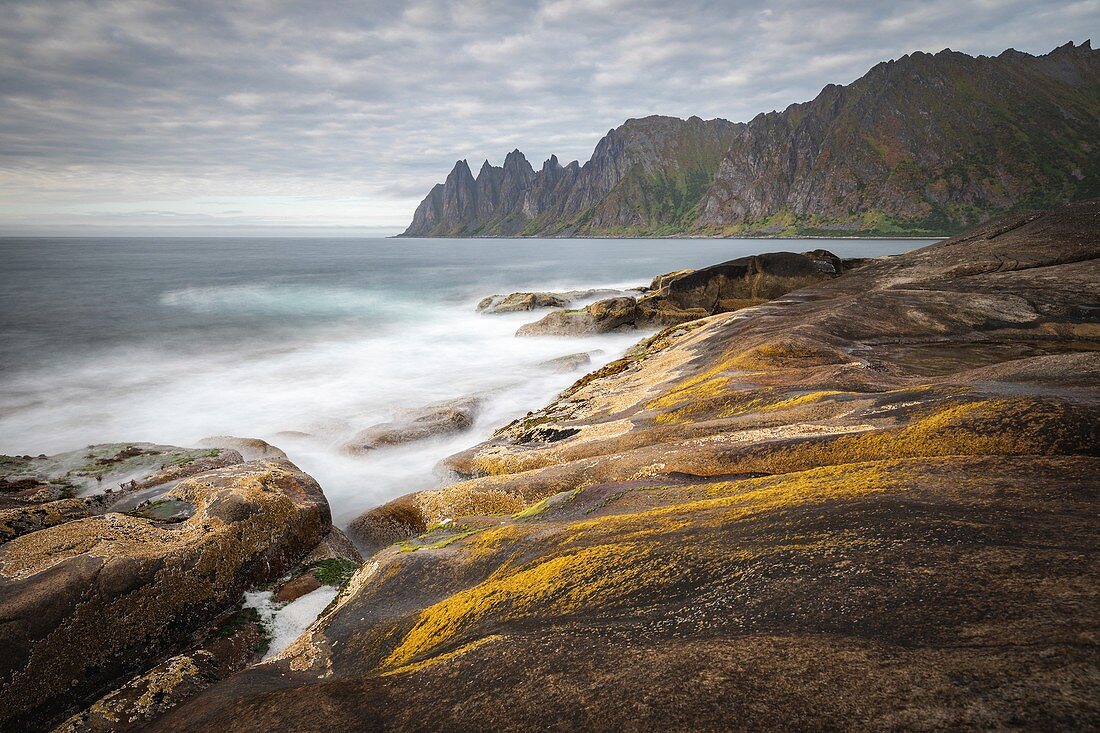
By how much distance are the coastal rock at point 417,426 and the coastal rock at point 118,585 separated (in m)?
8.44

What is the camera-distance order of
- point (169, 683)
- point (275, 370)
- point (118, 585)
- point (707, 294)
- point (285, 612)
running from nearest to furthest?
point (169, 683) < point (118, 585) < point (285, 612) < point (275, 370) < point (707, 294)

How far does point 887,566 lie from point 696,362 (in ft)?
46.1

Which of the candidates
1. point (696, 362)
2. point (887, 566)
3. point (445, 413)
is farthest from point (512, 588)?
point (445, 413)

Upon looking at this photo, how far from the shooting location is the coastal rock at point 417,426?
1919 cm

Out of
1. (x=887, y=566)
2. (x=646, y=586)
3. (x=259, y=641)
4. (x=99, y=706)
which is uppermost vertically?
(x=887, y=566)

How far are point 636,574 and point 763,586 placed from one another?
50.0 inches

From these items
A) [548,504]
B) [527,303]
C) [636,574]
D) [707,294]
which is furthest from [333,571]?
[527,303]

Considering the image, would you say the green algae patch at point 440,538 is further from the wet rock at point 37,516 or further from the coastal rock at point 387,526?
the wet rock at point 37,516

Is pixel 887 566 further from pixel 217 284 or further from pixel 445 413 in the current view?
pixel 217 284

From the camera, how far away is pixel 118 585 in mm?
7418

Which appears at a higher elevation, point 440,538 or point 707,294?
point 707,294

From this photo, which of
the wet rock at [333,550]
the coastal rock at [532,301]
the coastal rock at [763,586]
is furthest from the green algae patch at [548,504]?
the coastal rock at [532,301]

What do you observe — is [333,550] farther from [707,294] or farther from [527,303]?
[527,303]

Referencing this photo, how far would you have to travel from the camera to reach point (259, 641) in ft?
26.2
